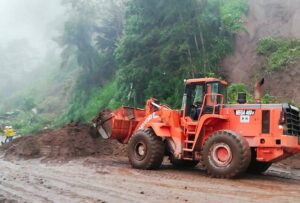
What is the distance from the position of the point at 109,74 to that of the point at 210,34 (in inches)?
594

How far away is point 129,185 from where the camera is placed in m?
9.38

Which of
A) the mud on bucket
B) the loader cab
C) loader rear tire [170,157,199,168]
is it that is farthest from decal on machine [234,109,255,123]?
the mud on bucket

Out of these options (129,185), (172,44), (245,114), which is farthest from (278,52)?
(129,185)

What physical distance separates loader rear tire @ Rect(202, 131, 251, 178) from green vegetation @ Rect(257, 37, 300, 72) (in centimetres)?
1110

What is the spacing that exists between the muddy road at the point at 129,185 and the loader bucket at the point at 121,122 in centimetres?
96

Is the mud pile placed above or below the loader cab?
below

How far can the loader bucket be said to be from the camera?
44.5 feet

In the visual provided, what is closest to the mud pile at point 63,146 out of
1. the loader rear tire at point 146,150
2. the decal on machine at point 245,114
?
the loader rear tire at point 146,150

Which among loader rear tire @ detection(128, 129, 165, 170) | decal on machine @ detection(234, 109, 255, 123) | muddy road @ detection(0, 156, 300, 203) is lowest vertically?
muddy road @ detection(0, 156, 300, 203)

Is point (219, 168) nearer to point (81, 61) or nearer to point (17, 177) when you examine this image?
point (17, 177)

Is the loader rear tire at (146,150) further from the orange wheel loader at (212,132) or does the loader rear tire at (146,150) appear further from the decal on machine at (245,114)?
the decal on machine at (245,114)

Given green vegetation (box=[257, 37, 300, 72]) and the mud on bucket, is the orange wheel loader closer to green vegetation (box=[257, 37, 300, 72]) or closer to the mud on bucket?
the mud on bucket

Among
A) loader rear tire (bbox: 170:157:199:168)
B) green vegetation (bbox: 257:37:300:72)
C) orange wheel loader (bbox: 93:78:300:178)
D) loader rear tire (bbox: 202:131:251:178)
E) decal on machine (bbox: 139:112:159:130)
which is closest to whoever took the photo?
loader rear tire (bbox: 202:131:251:178)

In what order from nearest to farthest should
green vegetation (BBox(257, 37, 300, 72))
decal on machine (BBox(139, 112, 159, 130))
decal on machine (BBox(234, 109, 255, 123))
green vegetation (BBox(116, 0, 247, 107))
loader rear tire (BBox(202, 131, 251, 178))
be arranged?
loader rear tire (BBox(202, 131, 251, 178)), decal on machine (BBox(234, 109, 255, 123)), decal on machine (BBox(139, 112, 159, 130)), green vegetation (BBox(257, 37, 300, 72)), green vegetation (BBox(116, 0, 247, 107))
